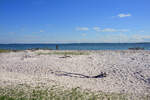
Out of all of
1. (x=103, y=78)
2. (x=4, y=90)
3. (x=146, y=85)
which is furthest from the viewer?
(x=103, y=78)

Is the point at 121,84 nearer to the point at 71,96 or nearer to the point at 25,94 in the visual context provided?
the point at 71,96

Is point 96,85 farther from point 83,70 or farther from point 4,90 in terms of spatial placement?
point 4,90

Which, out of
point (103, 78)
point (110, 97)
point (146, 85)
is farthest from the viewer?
point (103, 78)

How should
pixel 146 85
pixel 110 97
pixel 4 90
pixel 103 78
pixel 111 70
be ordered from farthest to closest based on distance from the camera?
1. pixel 111 70
2. pixel 103 78
3. pixel 146 85
4. pixel 4 90
5. pixel 110 97

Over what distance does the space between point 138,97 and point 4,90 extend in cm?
634

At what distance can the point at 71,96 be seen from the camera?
7258 mm

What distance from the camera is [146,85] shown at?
9414 millimetres

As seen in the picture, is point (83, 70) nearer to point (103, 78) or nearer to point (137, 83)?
point (103, 78)

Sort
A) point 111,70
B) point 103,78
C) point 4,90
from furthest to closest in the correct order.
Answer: point 111,70
point 103,78
point 4,90

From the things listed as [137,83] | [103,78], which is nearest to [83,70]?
[103,78]

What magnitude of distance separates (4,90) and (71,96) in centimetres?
338

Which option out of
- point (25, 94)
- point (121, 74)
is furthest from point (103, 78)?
point (25, 94)

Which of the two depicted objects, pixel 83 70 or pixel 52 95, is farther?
pixel 83 70

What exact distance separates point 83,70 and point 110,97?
6.62 metres
